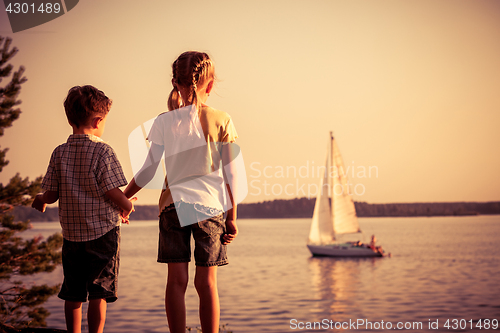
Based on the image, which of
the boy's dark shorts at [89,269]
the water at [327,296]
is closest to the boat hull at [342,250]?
the water at [327,296]

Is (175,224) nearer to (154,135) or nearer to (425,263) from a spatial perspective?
(154,135)

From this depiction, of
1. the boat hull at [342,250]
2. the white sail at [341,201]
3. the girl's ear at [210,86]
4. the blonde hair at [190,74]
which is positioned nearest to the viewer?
the blonde hair at [190,74]

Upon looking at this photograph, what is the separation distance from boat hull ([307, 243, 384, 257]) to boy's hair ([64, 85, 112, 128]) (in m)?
49.0

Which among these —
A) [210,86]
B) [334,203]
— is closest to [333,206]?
[334,203]

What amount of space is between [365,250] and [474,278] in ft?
55.3

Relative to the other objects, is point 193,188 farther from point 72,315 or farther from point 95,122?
point 72,315

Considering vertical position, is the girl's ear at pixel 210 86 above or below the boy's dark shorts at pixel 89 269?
above

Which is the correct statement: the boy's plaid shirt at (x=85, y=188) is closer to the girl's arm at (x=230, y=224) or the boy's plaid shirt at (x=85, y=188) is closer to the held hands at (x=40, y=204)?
the held hands at (x=40, y=204)

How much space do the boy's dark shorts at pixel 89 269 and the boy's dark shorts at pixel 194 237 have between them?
1.10ft

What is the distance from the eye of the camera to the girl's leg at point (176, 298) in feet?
8.97

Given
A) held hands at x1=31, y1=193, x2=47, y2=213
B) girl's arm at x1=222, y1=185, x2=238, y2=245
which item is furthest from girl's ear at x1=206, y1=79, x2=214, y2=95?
held hands at x1=31, y1=193, x2=47, y2=213

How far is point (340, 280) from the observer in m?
56.5

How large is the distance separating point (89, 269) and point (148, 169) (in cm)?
69

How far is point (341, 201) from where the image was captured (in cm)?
4344
